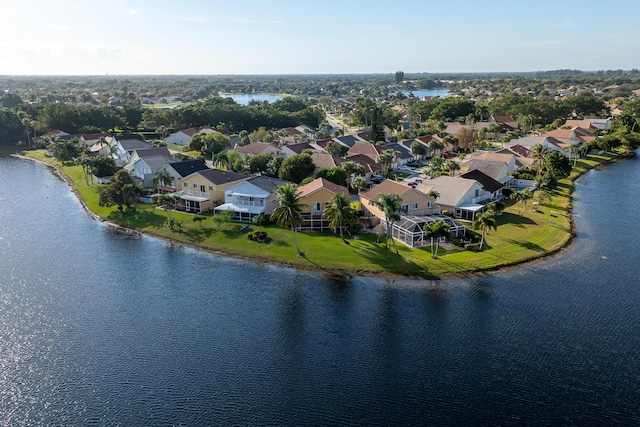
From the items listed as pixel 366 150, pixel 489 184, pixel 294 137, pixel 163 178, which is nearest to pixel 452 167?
pixel 489 184

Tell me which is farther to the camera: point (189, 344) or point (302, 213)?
point (302, 213)

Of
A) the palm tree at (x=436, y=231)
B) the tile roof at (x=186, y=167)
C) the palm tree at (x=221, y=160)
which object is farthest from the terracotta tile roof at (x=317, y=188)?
the palm tree at (x=221, y=160)

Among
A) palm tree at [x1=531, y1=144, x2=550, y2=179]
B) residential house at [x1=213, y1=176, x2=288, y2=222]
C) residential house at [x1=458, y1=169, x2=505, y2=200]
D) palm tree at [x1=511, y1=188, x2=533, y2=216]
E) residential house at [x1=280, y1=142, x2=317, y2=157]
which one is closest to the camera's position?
palm tree at [x1=511, y1=188, x2=533, y2=216]

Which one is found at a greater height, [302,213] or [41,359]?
[302,213]

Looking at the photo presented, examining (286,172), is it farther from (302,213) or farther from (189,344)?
(189,344)

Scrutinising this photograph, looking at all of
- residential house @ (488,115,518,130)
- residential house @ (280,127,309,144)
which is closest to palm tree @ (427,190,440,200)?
residential house @ (280,127,309,144)

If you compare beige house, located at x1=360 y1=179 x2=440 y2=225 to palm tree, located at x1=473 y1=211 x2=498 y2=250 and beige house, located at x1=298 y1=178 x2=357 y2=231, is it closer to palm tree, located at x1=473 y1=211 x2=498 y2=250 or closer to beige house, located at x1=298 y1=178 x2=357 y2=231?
beige house, located at x1=298 y1=178 x2=357 y2=231

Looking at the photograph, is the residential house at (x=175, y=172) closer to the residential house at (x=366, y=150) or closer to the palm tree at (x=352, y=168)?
the palm tree at (x=352, y=168)

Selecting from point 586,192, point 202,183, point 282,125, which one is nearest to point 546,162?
point 586,192
